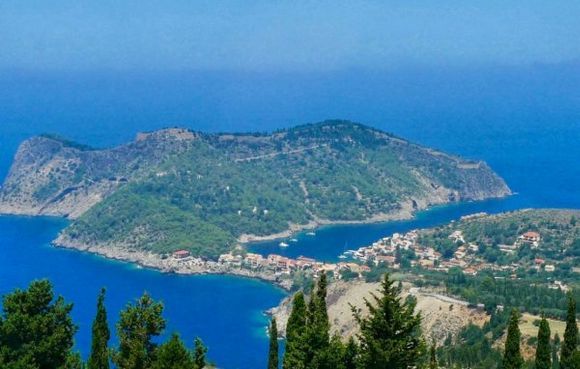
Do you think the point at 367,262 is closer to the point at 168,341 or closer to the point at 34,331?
the point at 34,331

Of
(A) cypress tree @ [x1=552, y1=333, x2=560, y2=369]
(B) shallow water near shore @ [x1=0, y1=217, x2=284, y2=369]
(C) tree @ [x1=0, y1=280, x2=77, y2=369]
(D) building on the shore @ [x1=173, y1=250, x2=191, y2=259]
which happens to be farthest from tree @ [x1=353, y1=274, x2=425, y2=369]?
(D) building on the shore @ [x1=173, y1=250, x2=191, y2=259]

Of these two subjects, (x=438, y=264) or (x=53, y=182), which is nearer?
(x=438, y=264)

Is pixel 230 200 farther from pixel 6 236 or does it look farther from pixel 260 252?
pixel 6 236

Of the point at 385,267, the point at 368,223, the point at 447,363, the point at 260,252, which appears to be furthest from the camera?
the point at 368,223

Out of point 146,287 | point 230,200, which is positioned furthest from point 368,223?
point 146,287

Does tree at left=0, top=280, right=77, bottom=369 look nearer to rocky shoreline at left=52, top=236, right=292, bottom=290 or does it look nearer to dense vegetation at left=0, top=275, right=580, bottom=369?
dense vegetation at left=0, top=275, right=580, bottom=369

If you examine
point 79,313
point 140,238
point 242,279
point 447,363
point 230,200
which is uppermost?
point 230,200
